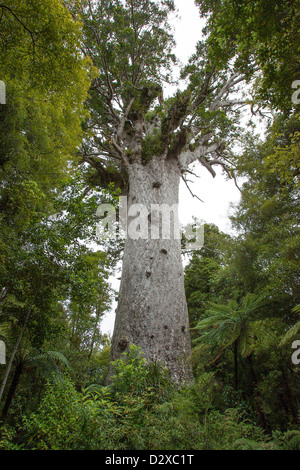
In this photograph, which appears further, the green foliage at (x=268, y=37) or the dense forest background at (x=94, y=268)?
the green foliage at (x=268, y=37)

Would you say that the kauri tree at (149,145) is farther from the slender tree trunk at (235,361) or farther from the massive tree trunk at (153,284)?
the slender tree trunk at (235,361)

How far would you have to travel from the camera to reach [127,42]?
26.9ft

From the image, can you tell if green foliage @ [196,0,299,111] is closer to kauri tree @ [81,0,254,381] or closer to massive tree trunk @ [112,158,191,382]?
kauri tree @ [81,0,254,381]

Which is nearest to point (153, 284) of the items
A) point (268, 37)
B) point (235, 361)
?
Result: point (235, 361)

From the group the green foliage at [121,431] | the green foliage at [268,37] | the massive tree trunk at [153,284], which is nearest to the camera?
the green foliage at [121,431]

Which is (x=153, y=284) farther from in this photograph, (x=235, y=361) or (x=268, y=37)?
(x=268, y=37)

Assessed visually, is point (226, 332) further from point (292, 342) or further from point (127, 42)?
point (127, 42)

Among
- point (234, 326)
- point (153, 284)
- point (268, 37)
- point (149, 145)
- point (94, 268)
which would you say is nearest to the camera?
point (268, 37)

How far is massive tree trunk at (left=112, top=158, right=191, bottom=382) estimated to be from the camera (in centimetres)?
452

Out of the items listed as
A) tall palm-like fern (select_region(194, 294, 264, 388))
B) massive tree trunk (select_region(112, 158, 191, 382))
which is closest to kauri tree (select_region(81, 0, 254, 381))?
massive tree trunk (select_region(112, 158, 191, 382))

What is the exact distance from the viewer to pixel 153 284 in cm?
526

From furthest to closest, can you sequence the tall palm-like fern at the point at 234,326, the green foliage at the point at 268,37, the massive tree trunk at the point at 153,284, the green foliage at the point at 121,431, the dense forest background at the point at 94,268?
the massive tree trunk at the point at 153,284
the tall palm-like fern at the point at 234,326
the green foliage at the point at 268,37
the dense forest background at the point at 94,268
the green foliage at the point at 121,431

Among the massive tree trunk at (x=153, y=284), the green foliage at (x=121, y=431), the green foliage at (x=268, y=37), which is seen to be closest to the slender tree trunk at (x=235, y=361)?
the massive tree trunk at (x=153, y=284)

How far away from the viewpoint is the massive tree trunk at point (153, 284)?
4523 mm
